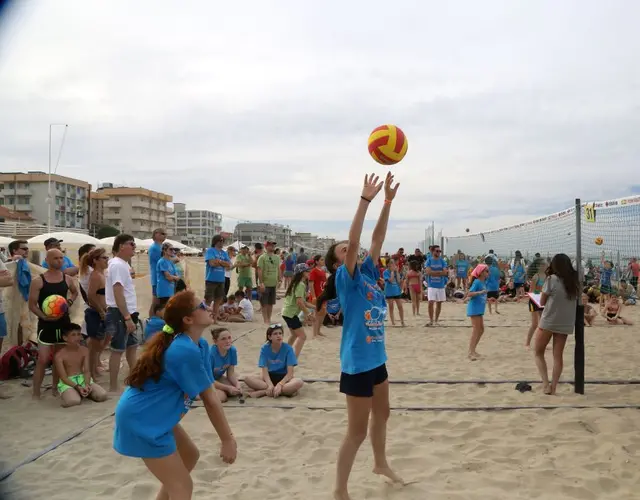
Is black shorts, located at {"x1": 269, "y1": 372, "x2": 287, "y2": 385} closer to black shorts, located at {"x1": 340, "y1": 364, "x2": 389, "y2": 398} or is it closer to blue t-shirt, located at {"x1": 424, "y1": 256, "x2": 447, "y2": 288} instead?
black shorts, located at {"x1": 340, "y1": 364, "x2": 389, "y2": 398}

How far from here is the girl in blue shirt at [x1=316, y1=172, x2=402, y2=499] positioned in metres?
2.98

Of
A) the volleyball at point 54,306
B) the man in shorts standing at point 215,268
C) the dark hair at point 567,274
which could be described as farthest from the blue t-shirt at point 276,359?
the man in shorts standing at point 215,268

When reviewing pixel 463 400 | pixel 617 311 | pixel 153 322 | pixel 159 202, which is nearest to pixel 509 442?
pixel 463 400

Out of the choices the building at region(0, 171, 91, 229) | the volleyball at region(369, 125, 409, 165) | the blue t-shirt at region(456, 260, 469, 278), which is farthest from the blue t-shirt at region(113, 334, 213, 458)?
the building at region(0, 171, 91, 229)

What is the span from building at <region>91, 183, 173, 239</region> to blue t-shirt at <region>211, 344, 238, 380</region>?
9950 cm

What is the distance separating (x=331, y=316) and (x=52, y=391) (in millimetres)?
6577

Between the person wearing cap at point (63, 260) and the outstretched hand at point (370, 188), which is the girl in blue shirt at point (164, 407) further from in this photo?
the person wearing cap at point (63, 260)

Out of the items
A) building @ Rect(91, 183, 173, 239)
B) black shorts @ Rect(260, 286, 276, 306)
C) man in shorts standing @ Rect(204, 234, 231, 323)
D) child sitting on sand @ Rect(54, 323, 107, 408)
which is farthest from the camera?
building @ Rect(91, 183, 173, 239)

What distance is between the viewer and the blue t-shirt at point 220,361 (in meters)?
5.48

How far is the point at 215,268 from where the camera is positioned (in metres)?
9.98

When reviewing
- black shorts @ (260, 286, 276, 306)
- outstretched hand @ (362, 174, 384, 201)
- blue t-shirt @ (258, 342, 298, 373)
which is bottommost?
blue t-shirt @ (258, 342, 298, 373)

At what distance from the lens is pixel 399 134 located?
12.1 ft

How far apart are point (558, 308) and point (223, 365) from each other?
354 centimetres

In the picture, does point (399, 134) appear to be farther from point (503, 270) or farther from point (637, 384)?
point (503, 270)
